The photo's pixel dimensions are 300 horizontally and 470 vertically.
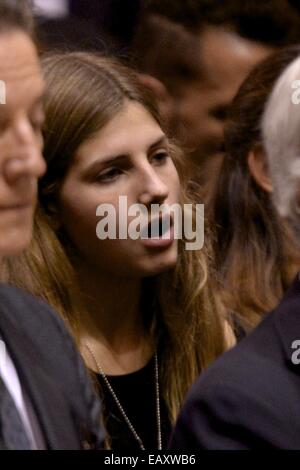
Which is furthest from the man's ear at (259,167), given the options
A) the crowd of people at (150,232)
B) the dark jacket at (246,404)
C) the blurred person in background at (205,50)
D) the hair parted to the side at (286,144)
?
the dark jacket at (246,404)

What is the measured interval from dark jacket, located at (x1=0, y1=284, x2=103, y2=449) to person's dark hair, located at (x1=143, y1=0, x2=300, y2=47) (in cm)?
132

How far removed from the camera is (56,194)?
1.94m

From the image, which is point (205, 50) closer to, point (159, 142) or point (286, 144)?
point (159, 142)

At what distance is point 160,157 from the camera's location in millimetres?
1990

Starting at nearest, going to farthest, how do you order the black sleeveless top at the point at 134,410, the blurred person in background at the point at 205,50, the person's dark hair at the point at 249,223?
the black sleeveless top at the point at 134,410 → the person's dark hair at the point at 249,223 → the blurred person in background at the point at 205,50

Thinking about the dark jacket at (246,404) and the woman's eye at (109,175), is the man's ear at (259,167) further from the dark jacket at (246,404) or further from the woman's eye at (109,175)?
the dark jacket at (246,404)

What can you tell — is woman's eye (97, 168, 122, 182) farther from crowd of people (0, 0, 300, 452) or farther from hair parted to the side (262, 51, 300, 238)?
hair parted to the side (262, 51, 300, 238)

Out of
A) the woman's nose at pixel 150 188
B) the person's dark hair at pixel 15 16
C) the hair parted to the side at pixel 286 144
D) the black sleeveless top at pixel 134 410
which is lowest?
the black sleeveless top at pixel 134 410

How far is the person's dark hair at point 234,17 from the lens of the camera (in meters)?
2.69

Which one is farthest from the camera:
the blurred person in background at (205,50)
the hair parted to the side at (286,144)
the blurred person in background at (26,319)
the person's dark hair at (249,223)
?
the blurred person in background at (205,50)

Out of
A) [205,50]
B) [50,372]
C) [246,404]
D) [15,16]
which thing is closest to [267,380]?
[246,404]

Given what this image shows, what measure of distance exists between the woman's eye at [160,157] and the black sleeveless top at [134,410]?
34 cm

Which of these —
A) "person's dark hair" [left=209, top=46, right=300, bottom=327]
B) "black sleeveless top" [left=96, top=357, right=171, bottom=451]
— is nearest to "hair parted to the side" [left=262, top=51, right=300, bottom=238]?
"black sleeveless top" [left=96, top=357, right=171, bottom=451]

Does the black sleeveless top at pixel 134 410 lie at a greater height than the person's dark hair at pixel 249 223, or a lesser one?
lesser
